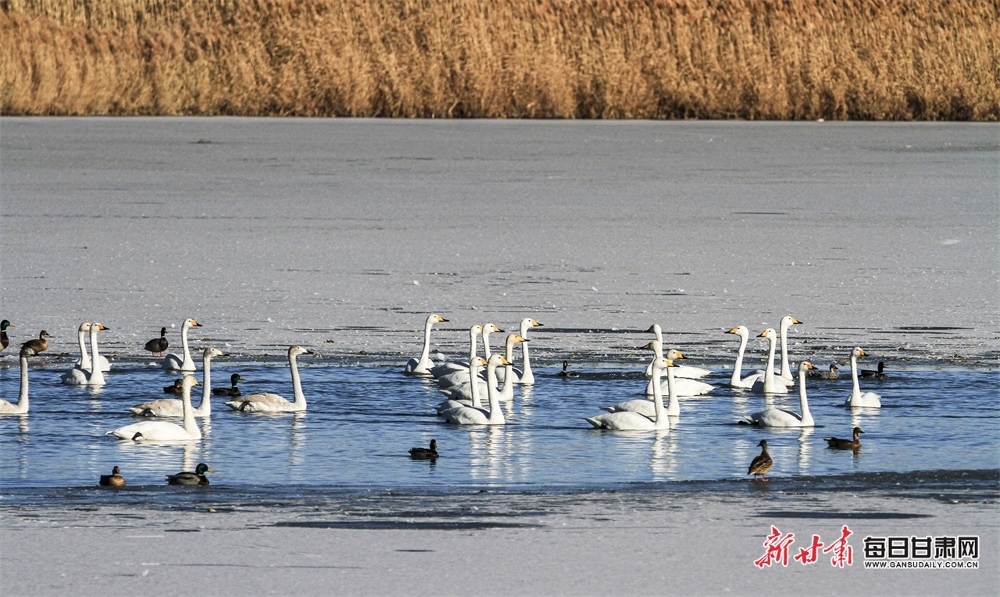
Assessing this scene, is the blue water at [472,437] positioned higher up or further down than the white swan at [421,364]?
further down

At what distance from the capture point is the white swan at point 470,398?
892cm

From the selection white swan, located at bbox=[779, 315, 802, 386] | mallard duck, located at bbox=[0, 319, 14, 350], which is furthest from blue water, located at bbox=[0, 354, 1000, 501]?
mallard duck, located at bbox=[0, 319, 14, 350]

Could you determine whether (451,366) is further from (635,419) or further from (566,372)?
(635,419)

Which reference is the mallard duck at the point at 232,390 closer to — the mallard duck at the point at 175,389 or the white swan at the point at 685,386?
the mallard duck at the point at 175,389

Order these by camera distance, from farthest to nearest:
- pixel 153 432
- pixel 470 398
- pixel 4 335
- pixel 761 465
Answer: pixel 4 335
pixel 470 398
pixel 153 432
pixel 761 465

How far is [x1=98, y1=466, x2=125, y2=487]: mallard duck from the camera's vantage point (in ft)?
22.9

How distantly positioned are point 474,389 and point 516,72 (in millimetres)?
22370

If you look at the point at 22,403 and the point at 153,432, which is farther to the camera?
the point at 22,403

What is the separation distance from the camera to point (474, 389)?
30.2 ft

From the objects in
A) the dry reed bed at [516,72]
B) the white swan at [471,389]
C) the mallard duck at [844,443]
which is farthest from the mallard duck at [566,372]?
the dry reed bed at [516,72]

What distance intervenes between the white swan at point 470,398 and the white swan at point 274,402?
2.45 feet

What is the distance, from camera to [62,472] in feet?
24.0

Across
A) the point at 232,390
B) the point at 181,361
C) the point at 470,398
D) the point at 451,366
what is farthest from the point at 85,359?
the point at 470,398

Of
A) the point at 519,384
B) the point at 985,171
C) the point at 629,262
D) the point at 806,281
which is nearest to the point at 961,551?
the point at 519,384
